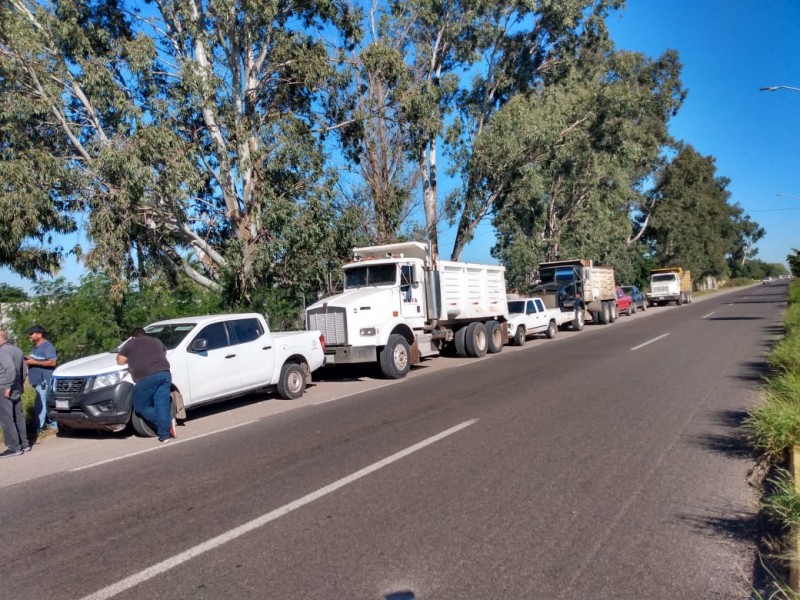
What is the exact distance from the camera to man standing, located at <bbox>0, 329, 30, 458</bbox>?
8445 millimetres

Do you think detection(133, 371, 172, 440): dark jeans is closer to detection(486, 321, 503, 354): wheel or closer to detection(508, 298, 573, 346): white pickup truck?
detection(486, 321, 503, 354): wheel

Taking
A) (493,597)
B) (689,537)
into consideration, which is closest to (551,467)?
(689,537)

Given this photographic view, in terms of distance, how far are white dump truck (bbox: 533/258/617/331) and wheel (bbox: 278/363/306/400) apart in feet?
55.7

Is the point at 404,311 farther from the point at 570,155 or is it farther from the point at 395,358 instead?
the point at 570,155

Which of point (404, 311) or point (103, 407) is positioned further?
point (404, 311)

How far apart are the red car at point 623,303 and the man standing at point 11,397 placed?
3300 centimetres

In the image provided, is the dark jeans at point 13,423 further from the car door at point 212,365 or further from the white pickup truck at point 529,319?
the white pickup truck at point 529,319

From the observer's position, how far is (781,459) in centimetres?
643

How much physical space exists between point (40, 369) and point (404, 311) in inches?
313

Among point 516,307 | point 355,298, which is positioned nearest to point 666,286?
point 516,307

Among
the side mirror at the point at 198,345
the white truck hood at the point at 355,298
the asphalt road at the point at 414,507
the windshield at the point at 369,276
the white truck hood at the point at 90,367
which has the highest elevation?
the windshield at the point at 369,276

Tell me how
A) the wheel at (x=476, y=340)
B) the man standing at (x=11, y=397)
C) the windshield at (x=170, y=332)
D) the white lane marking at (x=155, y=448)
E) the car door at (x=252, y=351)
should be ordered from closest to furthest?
the white lane marking at (x=155, y=448) < the man standing at (x=11, y=397) < the windshield at (x=170, y=332) < the car door at (x=252, y=351) < the wheel at (x=476, y=340)

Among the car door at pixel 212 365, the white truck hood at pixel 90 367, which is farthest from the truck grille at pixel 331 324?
the white truck hood at pixel 90 367

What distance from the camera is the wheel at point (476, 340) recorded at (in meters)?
18.8
